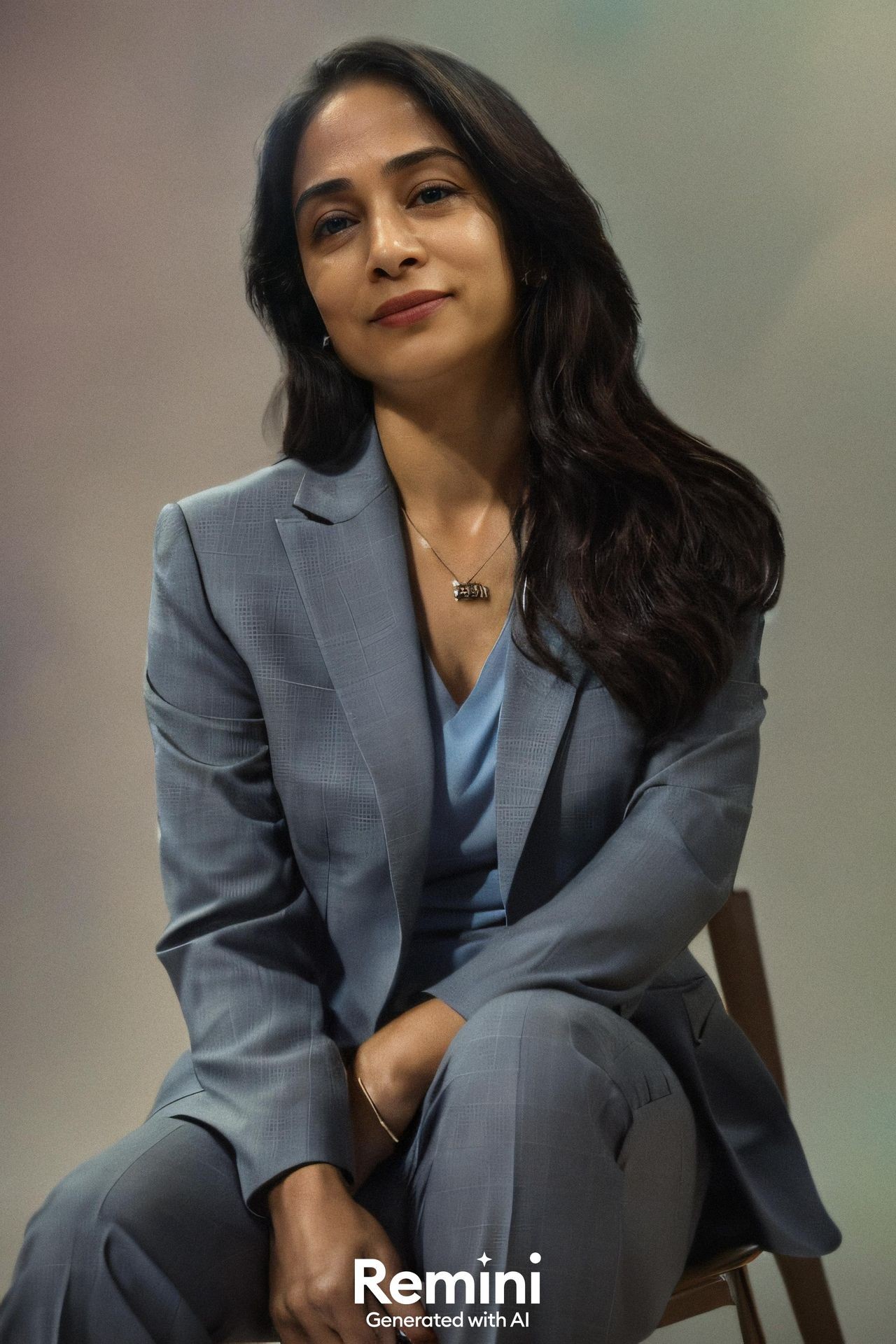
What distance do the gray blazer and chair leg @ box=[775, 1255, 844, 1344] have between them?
1.76ft

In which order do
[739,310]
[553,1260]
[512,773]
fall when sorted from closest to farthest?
[553,1260] → [512,773] → [739,310]

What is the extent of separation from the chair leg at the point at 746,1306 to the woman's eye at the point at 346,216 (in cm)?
113

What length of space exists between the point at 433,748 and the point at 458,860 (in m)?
0.11

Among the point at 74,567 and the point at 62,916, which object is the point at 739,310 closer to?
the point at 74,567

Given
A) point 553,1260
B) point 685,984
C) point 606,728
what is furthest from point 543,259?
point 553,1260

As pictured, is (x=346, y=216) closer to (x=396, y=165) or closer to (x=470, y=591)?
(x=396, y=165)

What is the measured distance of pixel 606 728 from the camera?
1387mm

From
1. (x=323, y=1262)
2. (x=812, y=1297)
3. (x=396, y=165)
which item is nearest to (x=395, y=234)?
(x=396, y=165)

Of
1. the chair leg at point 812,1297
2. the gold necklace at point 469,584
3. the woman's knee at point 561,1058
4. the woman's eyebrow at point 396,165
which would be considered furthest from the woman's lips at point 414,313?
the chair leg at point 812,1297

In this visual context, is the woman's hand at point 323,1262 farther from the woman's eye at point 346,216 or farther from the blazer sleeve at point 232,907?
the woman's eye at point 346,216

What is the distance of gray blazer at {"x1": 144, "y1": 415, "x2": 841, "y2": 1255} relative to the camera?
129 cm

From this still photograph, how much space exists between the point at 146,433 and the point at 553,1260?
72.8 inches

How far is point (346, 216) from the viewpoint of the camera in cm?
144

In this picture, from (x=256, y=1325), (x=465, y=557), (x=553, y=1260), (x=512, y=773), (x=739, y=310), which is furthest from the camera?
(x=739, y=310)
